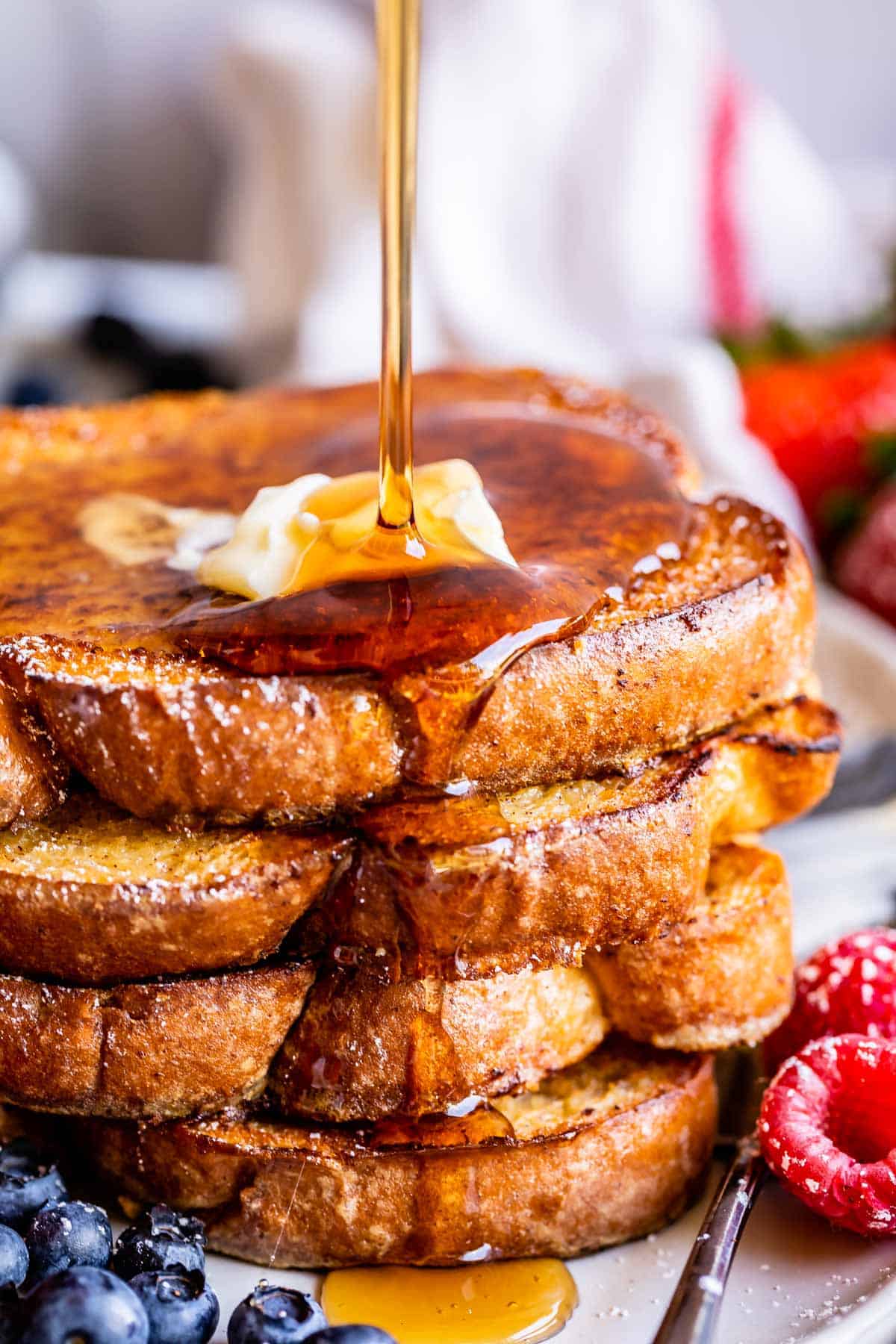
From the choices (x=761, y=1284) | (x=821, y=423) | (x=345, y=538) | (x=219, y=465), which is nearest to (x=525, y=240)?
(x=821, y=423)

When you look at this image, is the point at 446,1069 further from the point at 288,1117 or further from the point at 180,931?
the point at 180,931

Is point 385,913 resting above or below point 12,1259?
above

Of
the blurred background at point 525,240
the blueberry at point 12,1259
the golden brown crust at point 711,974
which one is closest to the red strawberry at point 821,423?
the blurred background at point 525,240

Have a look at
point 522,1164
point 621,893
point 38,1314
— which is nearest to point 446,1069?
point 522,1164

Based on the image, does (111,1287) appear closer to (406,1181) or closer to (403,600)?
(406,1181)

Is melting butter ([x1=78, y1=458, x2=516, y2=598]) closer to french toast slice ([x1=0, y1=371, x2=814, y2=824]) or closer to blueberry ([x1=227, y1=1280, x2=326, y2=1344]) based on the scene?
french toast slice ([x1=0, y1=371, x2=814, y2=824])

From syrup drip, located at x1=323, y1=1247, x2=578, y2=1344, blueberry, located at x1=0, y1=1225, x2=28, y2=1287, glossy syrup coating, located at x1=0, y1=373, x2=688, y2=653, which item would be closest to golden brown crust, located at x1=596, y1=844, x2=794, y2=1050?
syrup drip, located at x1=323, y1=1247, x2=578, y2=1344

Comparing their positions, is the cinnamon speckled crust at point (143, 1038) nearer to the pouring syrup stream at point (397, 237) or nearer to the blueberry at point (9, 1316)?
the blueberry at point (9, 1316)
